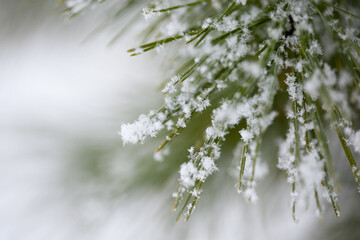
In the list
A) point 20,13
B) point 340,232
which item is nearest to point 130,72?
point 20,13

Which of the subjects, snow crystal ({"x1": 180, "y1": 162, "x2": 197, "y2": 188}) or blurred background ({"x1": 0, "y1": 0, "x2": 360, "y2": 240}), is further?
blurred background ({"x1": 0, "y1": 0, "x2": 360, "y2": 240})

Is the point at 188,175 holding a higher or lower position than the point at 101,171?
lower

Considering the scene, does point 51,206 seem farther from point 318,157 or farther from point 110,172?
point 318,157

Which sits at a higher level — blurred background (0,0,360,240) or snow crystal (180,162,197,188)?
blurred background (0,0,360,240)

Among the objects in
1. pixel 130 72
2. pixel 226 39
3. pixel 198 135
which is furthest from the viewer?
pixel 130 72

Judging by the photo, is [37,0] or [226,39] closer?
[226,39]

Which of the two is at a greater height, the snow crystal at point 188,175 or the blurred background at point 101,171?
the blurred background at point 101,171

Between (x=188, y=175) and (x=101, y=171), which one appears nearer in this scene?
(x=188, y=175)

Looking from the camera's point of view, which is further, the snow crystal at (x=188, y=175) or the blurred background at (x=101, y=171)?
the blurred background at (x=101, y=171)
